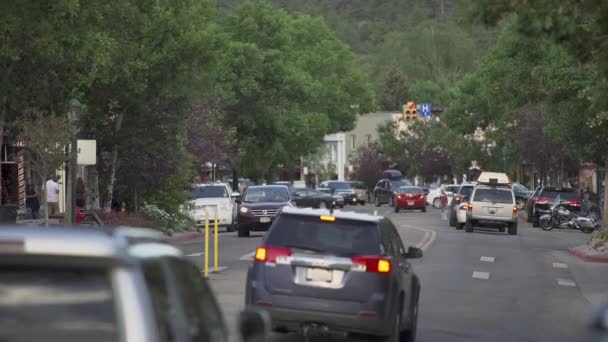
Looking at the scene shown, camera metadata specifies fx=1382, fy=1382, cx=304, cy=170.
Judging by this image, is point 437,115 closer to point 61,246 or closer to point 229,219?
point 229,219

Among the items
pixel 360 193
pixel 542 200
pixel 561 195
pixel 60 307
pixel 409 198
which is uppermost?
pixel 60 307

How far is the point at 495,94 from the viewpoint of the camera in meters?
64.1

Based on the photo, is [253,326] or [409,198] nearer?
[253,326]

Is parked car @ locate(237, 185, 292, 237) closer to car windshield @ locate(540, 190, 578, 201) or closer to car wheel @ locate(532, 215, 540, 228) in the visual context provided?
A: car windshield @ locate(540, 190, 578, 201)

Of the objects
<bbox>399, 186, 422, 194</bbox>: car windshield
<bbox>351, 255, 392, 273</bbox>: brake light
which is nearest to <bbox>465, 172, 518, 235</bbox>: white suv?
<bbox>399, 186, 422, 194</bbox>: car windshield

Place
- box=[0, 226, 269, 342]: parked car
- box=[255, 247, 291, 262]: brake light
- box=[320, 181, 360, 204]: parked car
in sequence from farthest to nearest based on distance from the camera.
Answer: box=[320, 181, 360, 204]: parked car
box=[255, 247, 291, 262]: brake light
box=[0, 226, 269, 342]: parked car

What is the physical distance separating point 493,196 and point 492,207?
1.27 feet

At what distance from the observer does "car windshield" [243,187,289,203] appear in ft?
141

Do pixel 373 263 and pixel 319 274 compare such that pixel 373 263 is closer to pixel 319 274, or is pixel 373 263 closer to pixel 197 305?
pixel 319 274

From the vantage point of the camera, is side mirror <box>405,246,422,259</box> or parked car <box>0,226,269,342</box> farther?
side mirror <box>405,246,422,259</box>

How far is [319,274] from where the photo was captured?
47.9 feet

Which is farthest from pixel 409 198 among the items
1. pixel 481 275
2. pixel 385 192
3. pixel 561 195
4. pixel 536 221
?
pixel 481 275

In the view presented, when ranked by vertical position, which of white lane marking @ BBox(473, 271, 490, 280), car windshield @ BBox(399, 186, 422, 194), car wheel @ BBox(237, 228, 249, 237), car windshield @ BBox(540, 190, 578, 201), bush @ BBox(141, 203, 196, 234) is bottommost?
white lane marking @ BBox(473, 271, 490, 280)

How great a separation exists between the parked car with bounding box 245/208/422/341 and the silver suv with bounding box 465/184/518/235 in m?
32.4
